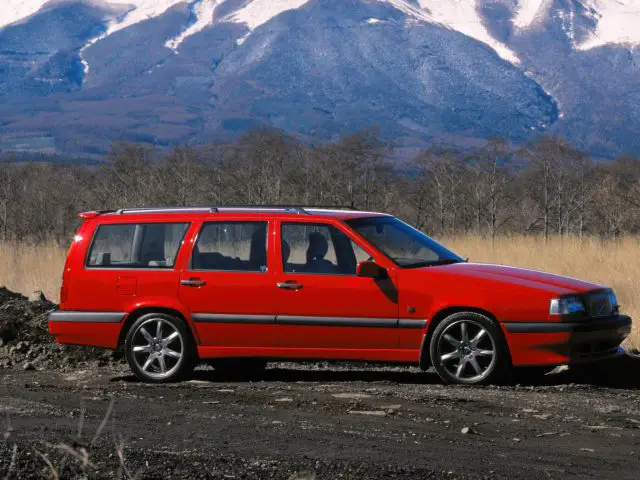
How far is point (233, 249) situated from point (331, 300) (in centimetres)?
107

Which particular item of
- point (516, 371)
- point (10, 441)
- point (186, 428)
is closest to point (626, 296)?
point (516, 371)

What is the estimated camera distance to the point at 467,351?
398 inches

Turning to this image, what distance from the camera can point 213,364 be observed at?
11.7 m

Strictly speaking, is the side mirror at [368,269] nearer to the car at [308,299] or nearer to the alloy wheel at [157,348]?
the car at [308,299]

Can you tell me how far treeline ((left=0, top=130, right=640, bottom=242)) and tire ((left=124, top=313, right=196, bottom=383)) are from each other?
26861mm

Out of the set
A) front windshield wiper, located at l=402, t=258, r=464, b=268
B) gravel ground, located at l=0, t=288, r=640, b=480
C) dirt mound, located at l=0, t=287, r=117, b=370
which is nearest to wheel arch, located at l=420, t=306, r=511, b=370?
gravel ground, located at l=0, t=288, r=640, b=480

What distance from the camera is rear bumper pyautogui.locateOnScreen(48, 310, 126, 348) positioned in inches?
435

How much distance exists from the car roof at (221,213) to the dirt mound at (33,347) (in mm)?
1914

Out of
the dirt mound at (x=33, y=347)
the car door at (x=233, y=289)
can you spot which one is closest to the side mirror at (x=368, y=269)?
the car door at (x=233, y=289)

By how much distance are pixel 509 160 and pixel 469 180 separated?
179 cm

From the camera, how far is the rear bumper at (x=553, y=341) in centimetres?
988

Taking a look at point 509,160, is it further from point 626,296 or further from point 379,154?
point 626,296

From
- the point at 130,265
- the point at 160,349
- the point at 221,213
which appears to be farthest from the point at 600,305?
the point at 130,265

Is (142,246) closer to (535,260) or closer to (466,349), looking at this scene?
(466,349)
